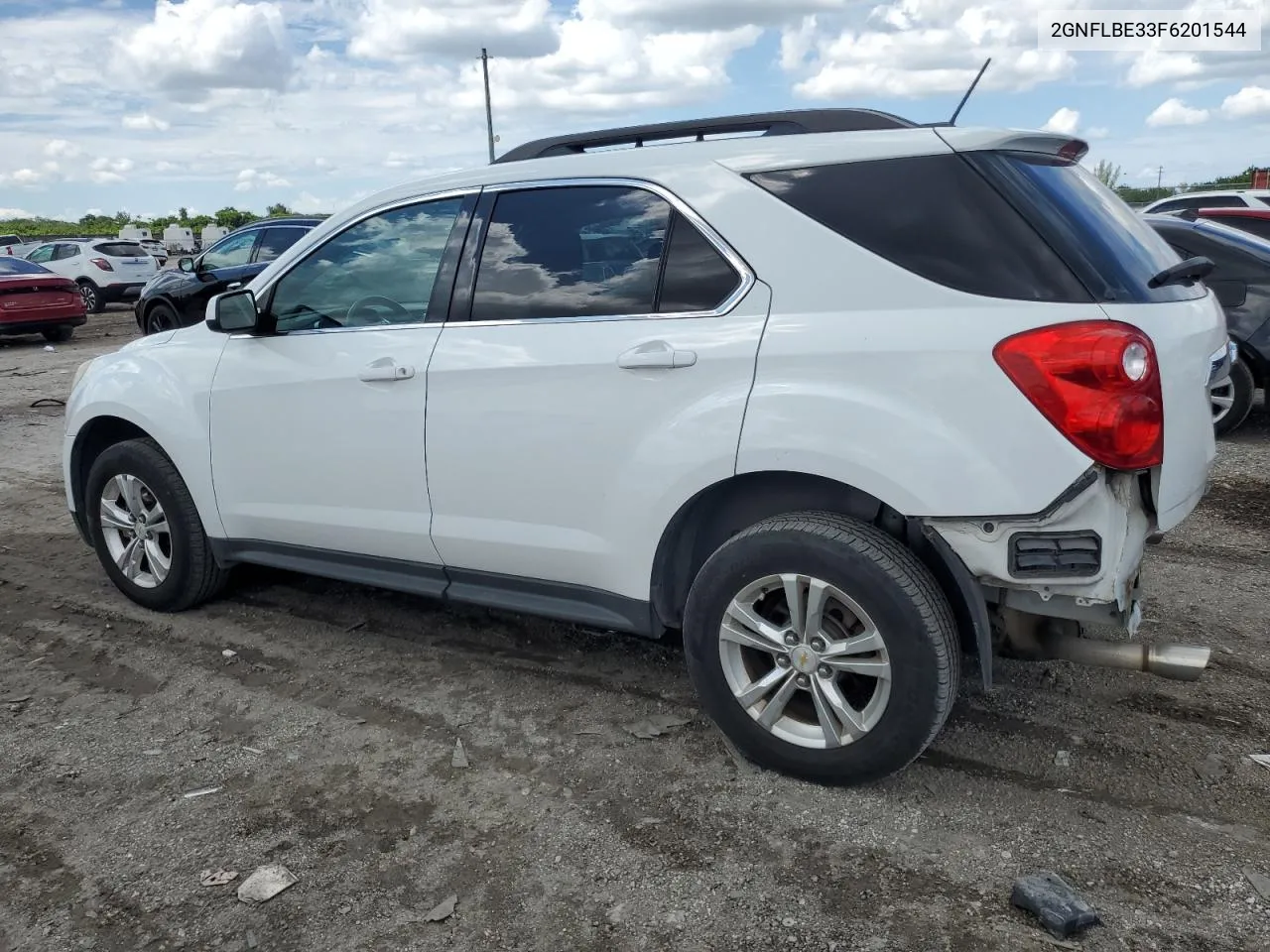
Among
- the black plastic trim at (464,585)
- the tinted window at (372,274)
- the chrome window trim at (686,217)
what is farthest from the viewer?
the tinted window at (372,274)

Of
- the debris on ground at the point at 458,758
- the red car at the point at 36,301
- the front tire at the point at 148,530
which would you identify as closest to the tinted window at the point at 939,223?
the debris on ground at the point at 458,758

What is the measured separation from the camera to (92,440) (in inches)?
197

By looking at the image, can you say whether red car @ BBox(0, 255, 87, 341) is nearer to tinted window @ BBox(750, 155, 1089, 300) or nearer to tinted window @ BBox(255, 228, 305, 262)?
tinted window @ BBox(255, 228, 305, 262)

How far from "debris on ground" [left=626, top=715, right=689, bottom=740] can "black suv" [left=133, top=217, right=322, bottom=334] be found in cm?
1161

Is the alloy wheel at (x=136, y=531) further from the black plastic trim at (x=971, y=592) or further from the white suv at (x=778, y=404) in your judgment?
the black plastic trim at (x=971, y=592)

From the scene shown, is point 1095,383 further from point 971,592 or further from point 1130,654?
point 1130,654

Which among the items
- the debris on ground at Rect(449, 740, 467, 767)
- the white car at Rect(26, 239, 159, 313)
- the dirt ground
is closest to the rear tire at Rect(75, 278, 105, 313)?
the white car at Rect(26, 239, 159, 313)

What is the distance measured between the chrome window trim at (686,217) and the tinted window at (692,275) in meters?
0.02

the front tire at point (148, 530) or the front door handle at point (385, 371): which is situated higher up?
the front door handle at point (385, 371)

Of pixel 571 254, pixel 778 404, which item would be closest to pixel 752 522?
pixel 778 404

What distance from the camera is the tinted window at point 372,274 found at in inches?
153

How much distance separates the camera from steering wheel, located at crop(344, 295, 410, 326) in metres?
3.92

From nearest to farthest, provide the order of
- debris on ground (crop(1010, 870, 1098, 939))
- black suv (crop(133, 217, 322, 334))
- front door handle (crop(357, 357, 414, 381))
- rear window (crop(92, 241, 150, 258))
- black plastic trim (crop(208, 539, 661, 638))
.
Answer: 1. debris on ground (crop(1010, 870, 1098, 939))
2. black plastic trim (crop(208, 539, 661, 638))
3. front door handle (crop(357, 357, 414, 381))
4. black suv (crop(133, 217, 322, 334))
5. rear window (crop(92, 241, 150, 258))

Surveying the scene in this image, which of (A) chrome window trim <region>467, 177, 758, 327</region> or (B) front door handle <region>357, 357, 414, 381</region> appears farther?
(B) front door handle <region>357, 357, 414, 381</region>
